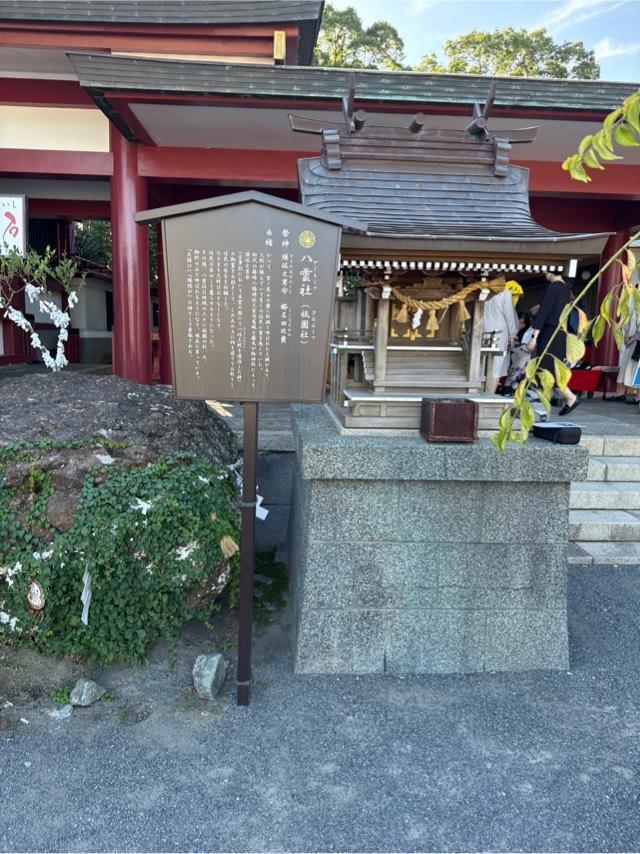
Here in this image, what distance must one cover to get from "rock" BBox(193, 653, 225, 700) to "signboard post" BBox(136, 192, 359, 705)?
1.54 m

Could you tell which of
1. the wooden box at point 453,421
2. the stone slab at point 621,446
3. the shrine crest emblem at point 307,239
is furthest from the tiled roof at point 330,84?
the wooden box at point 453,421

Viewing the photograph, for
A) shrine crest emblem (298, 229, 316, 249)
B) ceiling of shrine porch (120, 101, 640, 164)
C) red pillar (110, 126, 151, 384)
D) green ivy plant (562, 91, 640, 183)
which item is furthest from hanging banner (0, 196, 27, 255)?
green ivy plant (562, 91, 640, 183)

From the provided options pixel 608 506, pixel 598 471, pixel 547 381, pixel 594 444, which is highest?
pixel 547 381

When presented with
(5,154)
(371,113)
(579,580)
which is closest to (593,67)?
(371,113)

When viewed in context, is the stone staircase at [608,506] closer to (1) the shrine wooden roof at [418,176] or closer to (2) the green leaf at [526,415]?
(1) the shrine wooden roof at [418,176]

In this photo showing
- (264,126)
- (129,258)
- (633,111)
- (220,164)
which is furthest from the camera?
(220,164)

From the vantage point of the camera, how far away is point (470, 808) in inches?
98.7

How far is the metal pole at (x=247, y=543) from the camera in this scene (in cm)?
300

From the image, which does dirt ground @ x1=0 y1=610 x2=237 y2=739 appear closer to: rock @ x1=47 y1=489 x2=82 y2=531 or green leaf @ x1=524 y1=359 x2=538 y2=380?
rock @ x1=47 y1=489 x2=82 y2=531

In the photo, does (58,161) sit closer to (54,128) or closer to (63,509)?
(54,128)

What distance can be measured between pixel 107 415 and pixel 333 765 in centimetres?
275

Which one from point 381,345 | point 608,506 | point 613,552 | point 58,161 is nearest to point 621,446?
point 608,506

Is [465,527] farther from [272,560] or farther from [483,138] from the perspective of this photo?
[483,138]

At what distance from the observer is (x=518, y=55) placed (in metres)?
24.9
